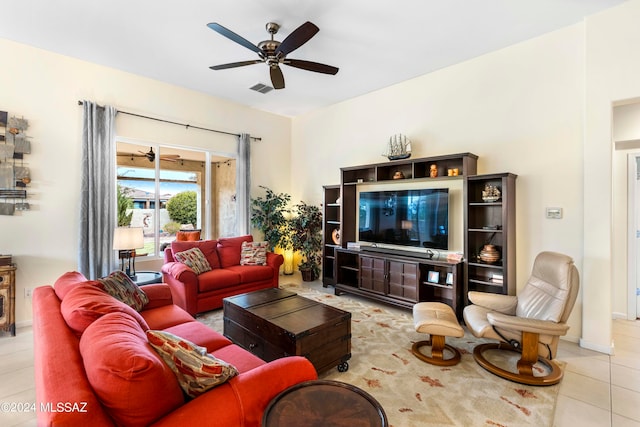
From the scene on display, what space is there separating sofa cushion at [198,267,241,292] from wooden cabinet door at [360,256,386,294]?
1845mm

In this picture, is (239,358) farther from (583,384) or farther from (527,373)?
(583,384)

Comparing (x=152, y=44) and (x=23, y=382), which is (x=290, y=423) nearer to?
(x=23, y=382)

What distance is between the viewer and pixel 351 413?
1.26 m

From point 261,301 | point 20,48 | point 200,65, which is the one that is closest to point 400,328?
point 261,301

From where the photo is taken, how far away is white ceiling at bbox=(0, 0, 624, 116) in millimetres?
2914

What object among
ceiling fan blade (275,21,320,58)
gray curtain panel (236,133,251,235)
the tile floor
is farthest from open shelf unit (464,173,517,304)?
gray curtain panel (236,133,251,235)

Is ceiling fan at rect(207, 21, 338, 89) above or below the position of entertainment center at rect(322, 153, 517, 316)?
above

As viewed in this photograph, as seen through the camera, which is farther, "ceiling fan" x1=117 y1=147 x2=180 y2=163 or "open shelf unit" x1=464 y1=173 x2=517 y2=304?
"ceiling fan" x1=117 y1=147 x2=180 y2=163

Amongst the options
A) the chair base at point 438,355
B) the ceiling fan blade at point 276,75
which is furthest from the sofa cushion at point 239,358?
the ceiling fan blade at point 276,75

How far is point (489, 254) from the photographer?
353 cm

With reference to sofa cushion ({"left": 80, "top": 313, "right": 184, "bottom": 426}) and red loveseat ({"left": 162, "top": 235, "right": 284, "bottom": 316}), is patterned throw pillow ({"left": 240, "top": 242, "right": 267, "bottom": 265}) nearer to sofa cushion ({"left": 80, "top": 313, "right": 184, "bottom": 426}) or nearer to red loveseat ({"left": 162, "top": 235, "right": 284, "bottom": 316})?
red loveseat ({"left": 162, "top": 235, "right": 284, "bottom": 316})

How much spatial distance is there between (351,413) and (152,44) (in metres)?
4.31

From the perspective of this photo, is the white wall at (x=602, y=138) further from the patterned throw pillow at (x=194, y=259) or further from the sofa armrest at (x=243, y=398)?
the patterned throw pillow at (x=194, y=259)

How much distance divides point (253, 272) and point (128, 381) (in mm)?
3390
